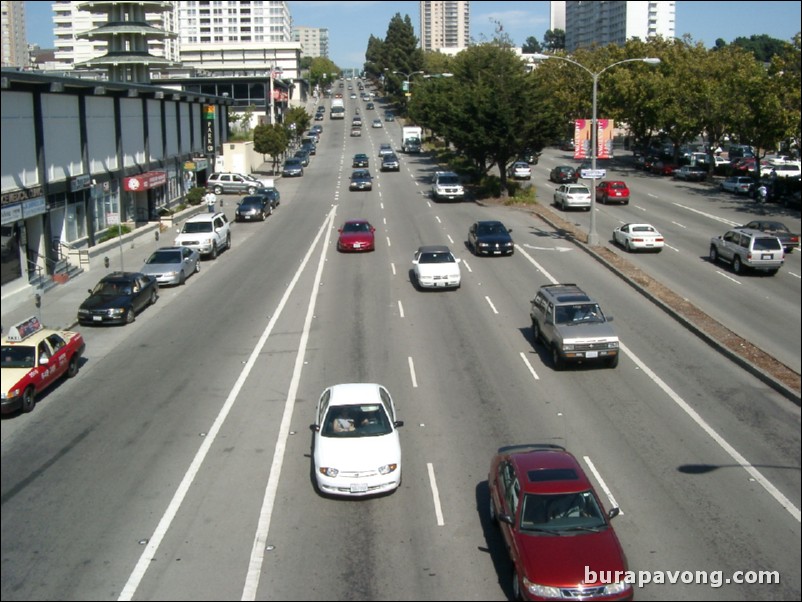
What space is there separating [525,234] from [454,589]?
34955 millimetres

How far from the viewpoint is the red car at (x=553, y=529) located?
1065cm

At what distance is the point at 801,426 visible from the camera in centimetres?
923

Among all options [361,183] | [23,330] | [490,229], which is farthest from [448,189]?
[23,330]

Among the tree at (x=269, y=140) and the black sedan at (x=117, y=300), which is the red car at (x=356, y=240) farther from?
→ the tree at (x=269, y=140)

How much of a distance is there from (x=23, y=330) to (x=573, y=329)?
1344 cm

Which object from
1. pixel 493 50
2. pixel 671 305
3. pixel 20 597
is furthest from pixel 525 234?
pixel 20 597

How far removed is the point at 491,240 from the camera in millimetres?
38688

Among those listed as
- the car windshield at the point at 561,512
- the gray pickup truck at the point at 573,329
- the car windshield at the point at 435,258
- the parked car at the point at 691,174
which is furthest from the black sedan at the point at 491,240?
the parked car at the point at 691,174

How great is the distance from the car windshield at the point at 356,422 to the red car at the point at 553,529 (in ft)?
9.34

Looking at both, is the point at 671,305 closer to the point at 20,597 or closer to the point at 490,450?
the point at 490,450

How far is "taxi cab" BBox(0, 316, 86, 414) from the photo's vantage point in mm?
18719

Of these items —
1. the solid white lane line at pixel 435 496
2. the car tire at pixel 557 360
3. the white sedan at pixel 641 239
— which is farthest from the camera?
the white sedan at pixel 641 239

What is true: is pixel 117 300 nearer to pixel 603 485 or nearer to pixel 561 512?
pixel 603 485

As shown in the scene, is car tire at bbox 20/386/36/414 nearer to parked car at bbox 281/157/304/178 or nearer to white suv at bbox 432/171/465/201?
white suv at bbox 432/171/465/201
